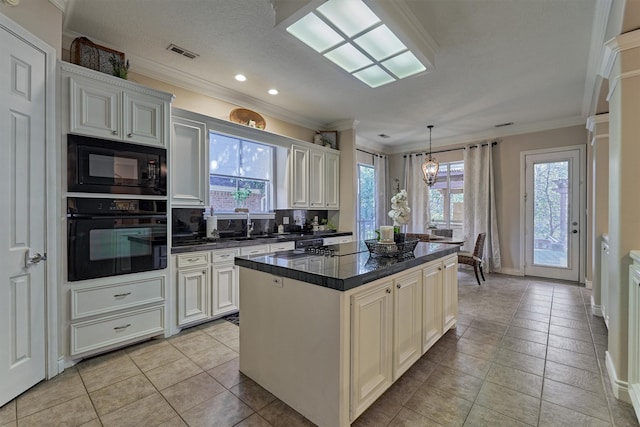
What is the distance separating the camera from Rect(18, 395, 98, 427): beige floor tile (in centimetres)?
170

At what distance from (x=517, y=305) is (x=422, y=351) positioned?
7.57ft

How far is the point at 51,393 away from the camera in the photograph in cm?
198

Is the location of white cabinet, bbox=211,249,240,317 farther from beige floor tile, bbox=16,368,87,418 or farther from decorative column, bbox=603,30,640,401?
decorative column, bbox=603,30,640,401

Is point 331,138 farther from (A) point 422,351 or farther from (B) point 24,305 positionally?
(B) point 24,305

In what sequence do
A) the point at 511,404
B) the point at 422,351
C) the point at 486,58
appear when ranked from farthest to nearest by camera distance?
the point at 486,58 → the point at 422,351 → the point at 511,404

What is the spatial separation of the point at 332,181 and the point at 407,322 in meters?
3.36

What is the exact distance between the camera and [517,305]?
380 cm

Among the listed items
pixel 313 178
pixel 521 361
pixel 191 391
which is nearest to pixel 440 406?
pixel 521 361

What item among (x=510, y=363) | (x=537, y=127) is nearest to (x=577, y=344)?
(x=510, y=363)

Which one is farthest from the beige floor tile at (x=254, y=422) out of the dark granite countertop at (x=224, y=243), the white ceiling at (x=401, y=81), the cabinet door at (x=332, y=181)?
the cabinet door at (x=332, y=181)

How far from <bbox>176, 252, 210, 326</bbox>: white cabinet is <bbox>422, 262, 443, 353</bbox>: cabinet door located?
Answer: 2.24 meters

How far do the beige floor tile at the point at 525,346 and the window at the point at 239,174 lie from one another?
339cm

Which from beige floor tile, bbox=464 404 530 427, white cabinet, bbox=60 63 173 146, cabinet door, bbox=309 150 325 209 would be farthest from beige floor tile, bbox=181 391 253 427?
cabinet door, bbox=309 150 325 209

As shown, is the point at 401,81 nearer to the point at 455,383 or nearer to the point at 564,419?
the point at 455,383
